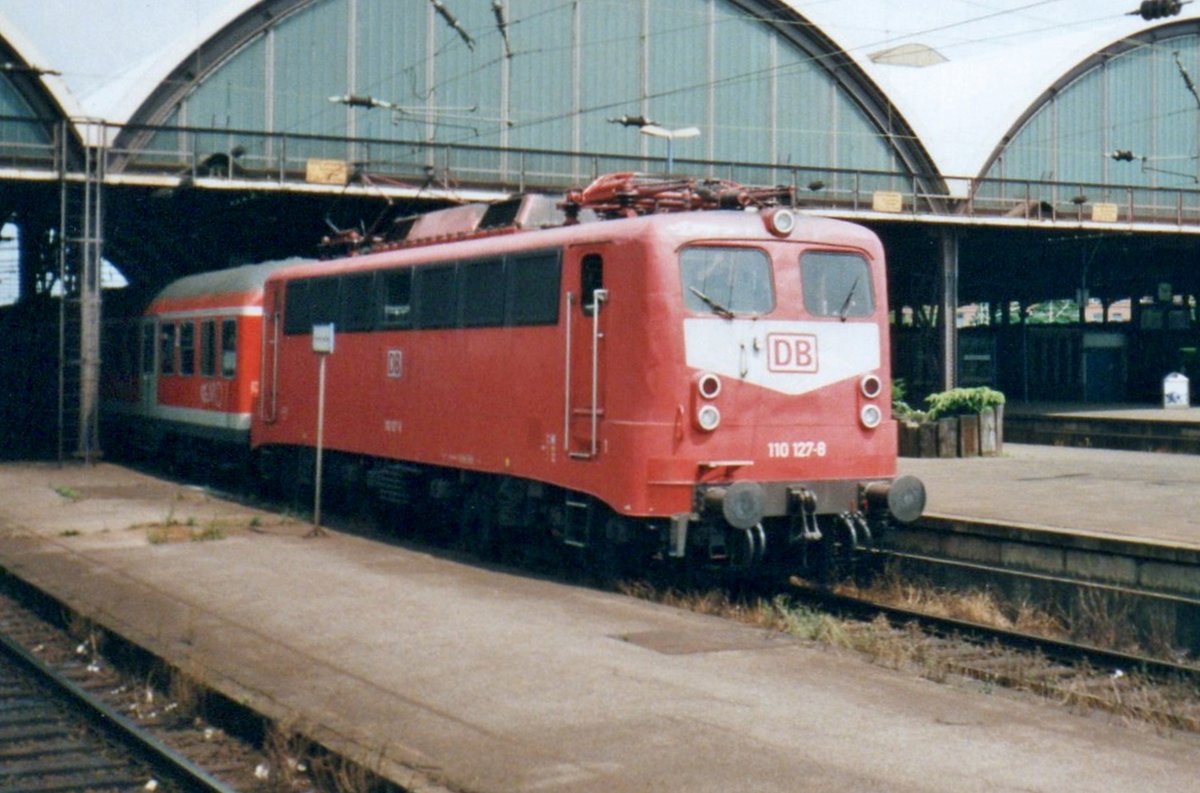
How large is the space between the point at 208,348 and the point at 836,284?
1379 centimetres

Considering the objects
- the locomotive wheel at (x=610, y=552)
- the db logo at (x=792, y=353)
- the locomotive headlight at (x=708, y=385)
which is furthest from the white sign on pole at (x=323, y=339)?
the db logo at (x=792, y=353)

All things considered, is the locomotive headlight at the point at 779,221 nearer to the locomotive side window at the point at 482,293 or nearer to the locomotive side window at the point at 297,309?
the locomotive side window at the point at 482,293

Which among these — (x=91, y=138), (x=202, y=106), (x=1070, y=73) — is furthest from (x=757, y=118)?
(x=91, y=138)

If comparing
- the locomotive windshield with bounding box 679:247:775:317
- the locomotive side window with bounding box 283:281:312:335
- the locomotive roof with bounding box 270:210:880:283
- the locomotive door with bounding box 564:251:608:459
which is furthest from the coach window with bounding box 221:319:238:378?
the locomotive windshield with bounding box 679:247:775:317

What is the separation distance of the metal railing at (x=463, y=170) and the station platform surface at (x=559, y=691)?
48.3ft

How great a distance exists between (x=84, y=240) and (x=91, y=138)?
7.07ft

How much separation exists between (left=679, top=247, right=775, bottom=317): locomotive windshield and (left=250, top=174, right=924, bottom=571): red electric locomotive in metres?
0.02

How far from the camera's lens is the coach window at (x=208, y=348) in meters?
24.6

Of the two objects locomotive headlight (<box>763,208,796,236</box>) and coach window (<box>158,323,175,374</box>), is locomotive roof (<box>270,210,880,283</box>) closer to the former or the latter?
locomotive headlight (<box>763,208,796,236</box>)

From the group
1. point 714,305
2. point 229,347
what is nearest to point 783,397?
point 714,305

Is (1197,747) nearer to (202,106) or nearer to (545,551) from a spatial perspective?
(545,551)

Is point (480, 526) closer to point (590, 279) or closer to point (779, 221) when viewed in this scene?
→ point (590, 279)

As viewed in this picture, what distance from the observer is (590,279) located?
45.0 ft

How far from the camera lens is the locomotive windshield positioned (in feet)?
43.2
